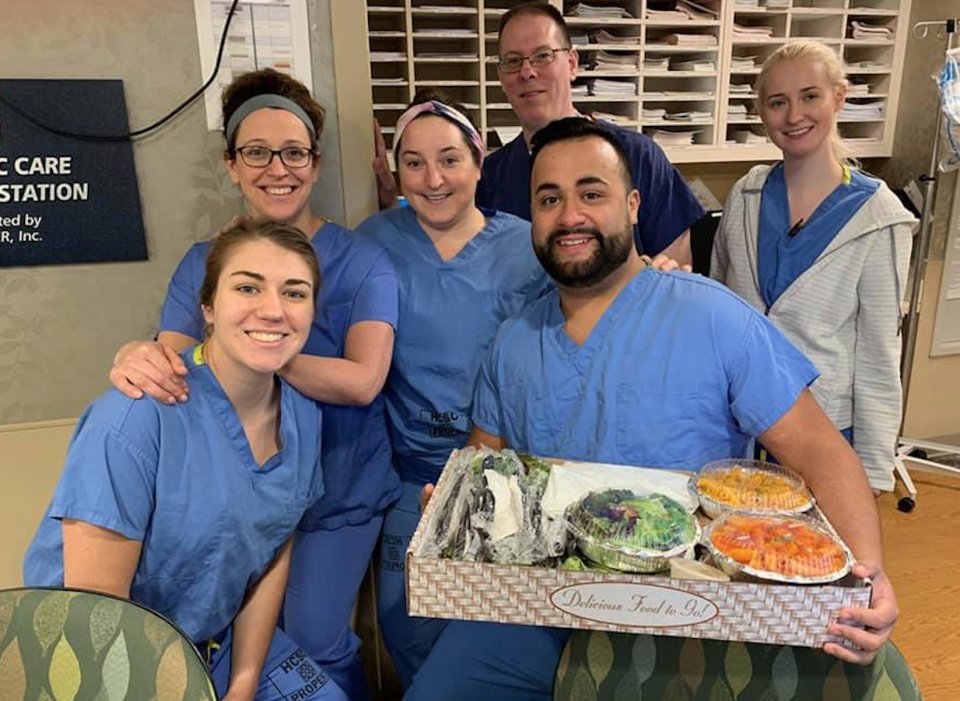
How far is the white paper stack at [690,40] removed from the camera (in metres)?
3.26

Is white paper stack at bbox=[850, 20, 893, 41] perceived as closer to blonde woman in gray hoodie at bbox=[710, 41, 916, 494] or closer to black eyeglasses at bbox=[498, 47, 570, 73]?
blonde woman in gray hoodie at bbox=[710, 41, 916, 494]

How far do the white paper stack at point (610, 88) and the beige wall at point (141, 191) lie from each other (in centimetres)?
180

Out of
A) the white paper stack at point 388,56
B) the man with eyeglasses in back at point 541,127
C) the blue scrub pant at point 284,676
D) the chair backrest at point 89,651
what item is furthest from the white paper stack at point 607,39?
the chair backrest at point 89,651

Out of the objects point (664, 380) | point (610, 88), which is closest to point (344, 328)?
point (664, 380)

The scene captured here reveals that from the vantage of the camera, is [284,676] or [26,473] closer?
[284,676]

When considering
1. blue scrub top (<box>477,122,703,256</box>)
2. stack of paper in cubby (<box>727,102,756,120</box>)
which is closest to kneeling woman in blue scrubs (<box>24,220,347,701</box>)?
blue scrub top (<box>477,122,703,256</box>)

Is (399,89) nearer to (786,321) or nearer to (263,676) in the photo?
(786,321)

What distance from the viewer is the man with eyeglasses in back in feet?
6.29

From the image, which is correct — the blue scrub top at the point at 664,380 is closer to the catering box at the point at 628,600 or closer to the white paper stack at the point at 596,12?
the catering box at the point at 628,600

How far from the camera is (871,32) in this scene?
11.2 ft

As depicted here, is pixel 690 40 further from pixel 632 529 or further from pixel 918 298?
pixel 632 529

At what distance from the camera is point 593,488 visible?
3.57ft

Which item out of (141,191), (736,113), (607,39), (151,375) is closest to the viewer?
(151,375)

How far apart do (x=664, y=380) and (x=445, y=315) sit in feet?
1.69
